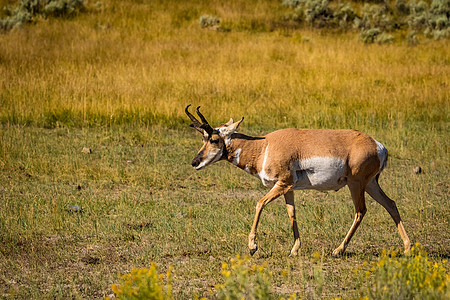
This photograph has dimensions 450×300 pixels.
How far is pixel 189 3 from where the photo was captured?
1217 inches

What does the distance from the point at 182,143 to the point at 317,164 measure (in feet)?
21.3

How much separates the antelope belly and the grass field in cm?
82

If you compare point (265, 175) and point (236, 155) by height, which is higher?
point (236, 155)

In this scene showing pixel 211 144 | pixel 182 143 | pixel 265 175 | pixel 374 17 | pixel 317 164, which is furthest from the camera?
pixel 374 17

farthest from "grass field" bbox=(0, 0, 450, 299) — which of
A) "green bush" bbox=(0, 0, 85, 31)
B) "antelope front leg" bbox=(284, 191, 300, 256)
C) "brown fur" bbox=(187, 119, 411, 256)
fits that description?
"green bush" bbox=(0, 0, 85, 31)

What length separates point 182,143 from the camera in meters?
13.0

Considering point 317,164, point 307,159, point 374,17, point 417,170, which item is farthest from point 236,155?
point 374,17

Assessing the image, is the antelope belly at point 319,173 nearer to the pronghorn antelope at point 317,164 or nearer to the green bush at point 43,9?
the pronghorn antelope at point 317,164

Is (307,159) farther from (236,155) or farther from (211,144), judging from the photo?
(211,144)

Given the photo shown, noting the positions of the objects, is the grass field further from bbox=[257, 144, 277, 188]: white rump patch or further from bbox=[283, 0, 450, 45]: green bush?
bbox=[283, 0, 450, 45]: green bush

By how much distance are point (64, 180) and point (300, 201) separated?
3.92 meters

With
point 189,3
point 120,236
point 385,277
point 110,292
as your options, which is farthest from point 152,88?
point 189,3

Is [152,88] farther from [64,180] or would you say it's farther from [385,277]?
[385,277]

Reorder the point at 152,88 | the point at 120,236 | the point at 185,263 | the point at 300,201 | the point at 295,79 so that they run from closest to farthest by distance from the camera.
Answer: the point at 185,263 < the point at 120,236 < the point at 300,201 < the point at 152,88 < the point at 295,79
